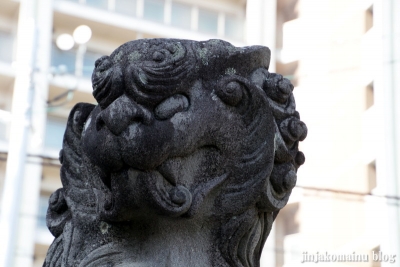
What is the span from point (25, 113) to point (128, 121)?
5.97m

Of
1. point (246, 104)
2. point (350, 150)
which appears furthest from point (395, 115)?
point (246, 104)

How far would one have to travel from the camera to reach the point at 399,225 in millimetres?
13320

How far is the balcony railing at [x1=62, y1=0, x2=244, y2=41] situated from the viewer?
16.7 metres

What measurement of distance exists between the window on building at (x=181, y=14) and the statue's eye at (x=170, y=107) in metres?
14.8

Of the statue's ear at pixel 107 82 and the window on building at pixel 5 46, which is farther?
the window on building at pixel 5 46

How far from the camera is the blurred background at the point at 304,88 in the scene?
14508 mm

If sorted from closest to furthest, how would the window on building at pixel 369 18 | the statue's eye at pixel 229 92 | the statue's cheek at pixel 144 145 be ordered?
the statue's cheek at pixel 144 145
the statue's eye at pixel 229 92
the window on building at pixel 369 18

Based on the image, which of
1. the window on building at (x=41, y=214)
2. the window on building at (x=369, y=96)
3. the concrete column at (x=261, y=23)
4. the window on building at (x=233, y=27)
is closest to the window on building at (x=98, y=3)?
the window on building at (x=233, y=27)

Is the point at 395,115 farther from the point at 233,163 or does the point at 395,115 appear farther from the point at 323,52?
the point at 233,163

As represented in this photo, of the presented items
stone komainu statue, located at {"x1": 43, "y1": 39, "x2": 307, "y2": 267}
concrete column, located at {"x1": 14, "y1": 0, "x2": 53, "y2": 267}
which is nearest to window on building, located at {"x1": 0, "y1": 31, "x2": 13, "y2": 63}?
concrete column, located at {"x1": 14, "y1": 0, "x2": 53, "y2": 267}

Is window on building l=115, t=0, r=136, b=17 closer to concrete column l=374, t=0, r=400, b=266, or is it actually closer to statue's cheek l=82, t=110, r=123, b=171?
concrete column l=374, t=0, r=400, b=266

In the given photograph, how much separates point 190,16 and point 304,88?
2.76m

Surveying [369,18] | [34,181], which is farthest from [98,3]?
[369,18]

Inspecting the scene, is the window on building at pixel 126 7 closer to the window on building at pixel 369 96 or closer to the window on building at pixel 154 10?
the window on building at pixel 154 10
